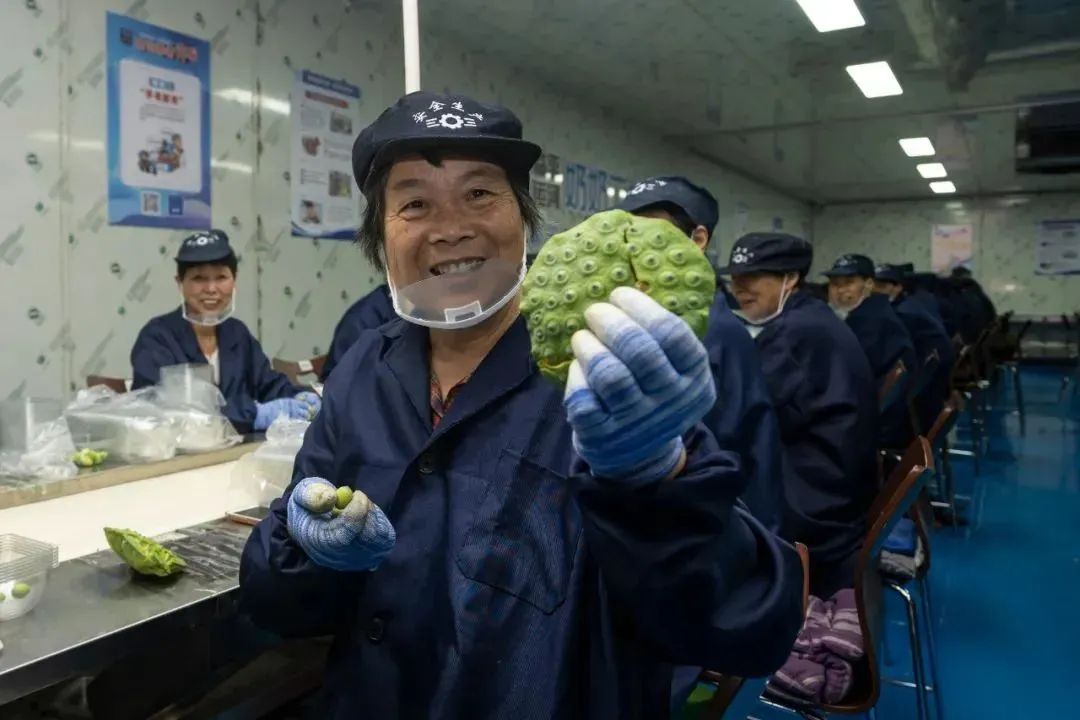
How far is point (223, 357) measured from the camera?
3.26m

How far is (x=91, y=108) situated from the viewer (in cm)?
346

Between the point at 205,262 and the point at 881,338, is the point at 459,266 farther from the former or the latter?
the point at 881,338

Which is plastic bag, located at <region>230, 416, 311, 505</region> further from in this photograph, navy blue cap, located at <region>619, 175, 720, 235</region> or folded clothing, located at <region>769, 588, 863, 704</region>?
navy blue cap, located at <region>619, 175, 720, 235</region>

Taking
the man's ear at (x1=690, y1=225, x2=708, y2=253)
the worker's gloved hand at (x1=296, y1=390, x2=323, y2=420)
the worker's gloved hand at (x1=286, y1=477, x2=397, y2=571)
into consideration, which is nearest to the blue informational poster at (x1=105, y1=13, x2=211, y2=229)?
the worker's gloved hand at (x1=296, y1=390, x2=323, y2=420)

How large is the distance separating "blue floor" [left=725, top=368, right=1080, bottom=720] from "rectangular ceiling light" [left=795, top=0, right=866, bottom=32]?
3.17 metres

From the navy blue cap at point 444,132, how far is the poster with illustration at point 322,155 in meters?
3.66

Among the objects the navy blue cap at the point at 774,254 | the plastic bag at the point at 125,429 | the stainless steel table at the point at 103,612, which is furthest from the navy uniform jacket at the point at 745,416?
the plastic bag at the point at 125,429

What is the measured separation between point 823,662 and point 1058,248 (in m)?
14.4

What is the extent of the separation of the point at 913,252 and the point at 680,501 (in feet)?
50.4

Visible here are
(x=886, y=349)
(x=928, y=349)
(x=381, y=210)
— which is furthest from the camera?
(x=928, y=349)

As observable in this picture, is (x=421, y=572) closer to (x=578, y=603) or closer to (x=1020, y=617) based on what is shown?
(x=578, y=603)

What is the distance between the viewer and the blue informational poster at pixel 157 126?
3.55m

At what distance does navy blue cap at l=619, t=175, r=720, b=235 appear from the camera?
2.44m

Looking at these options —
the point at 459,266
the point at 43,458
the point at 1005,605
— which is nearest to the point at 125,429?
the point at 43,458
